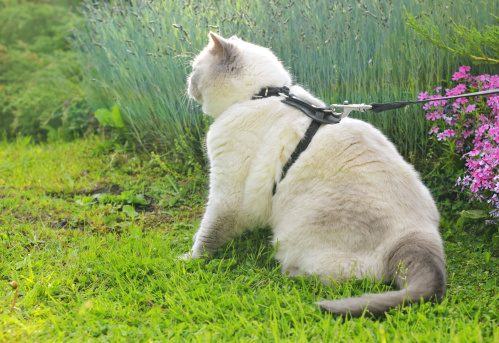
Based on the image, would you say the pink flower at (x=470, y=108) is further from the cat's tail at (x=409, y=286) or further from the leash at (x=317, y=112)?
the cat's tail at (x=409, y=286)

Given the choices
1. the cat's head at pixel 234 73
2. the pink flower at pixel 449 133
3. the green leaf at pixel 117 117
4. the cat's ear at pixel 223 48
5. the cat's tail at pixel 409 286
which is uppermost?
the cat's ear at pixel 223 48

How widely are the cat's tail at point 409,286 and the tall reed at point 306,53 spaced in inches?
69.1

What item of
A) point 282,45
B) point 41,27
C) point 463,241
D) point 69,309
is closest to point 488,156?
point 463,241

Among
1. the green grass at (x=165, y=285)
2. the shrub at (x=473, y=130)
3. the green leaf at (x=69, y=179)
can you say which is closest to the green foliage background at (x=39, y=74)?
the green leaf at (x=69, y=179)

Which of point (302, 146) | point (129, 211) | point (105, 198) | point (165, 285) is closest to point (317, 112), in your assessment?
point (302, 146)

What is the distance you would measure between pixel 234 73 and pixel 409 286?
5.13 ft

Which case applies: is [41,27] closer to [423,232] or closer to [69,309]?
[69,309]

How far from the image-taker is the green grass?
198cm

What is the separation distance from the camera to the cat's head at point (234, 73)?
274cm

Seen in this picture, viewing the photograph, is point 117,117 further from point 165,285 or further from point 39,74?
point 165,285

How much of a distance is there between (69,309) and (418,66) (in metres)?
2.90

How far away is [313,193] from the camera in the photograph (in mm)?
2373

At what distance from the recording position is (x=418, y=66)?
11.3 feet

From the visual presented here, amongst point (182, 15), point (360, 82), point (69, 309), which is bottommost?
point (69, 309)
